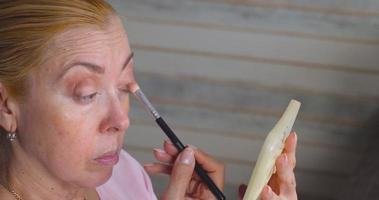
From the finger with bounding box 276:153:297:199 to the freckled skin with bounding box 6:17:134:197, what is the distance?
0.81 ft

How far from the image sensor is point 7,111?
2.76 ft

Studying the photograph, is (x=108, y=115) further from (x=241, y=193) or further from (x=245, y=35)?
(x=245, y=35)

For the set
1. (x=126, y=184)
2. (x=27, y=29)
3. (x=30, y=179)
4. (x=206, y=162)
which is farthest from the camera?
(x=126, y=184)

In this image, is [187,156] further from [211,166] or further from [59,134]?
[59,134]

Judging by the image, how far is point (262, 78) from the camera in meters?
1.79

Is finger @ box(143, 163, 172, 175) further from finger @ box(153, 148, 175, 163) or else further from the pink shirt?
the pink shirt

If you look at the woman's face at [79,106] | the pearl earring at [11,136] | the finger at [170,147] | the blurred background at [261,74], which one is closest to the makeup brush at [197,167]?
the finger at [170,147]

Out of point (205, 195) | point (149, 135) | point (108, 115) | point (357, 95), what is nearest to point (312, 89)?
point (357, 95)

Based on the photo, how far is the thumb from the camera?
92cm

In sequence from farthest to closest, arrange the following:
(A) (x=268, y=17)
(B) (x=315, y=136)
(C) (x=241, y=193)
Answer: (B) (x=315, y=136)
(A) (x=268, y=17)
(C) (x=241, y=193)

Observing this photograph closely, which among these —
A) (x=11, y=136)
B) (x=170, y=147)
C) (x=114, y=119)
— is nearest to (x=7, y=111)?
(x=11, y=136)

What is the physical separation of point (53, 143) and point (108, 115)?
0.30 feet

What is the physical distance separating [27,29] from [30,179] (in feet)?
0.83

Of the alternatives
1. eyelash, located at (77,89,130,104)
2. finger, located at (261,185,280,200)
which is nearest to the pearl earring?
eyelash, located at (77,89,130,104)
